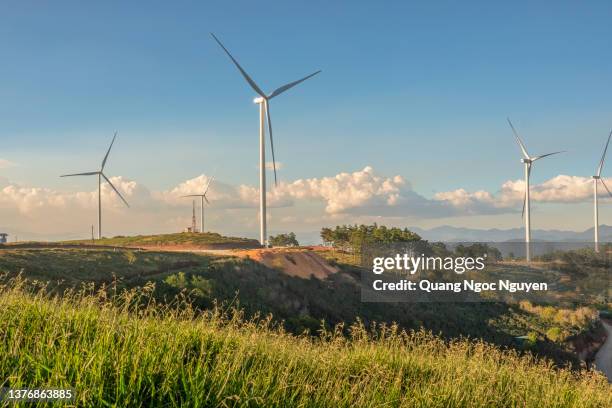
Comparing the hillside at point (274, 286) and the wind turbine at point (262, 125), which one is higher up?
the wind turbine at point (262, 125)

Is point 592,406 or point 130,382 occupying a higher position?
point 130,382

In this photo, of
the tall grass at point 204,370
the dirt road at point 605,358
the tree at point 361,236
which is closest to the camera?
the tall grass at point 204,370

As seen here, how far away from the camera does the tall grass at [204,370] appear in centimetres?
957

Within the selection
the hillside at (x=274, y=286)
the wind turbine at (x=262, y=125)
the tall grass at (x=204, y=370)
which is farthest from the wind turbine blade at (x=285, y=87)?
the tall grass at (x=204, y=370)

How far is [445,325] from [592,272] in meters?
67.5

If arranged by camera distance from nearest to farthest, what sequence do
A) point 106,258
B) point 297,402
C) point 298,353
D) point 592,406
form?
point 297,402, point 298,353, point 592,406, point 106,258

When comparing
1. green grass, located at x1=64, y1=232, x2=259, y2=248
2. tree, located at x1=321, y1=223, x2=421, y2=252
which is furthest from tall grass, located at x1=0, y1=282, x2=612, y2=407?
tree, located at x1=321, y1=223, x2=421, y2=252

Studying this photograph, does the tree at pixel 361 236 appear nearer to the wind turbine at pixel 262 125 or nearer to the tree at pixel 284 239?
the tree at pixel 284 239

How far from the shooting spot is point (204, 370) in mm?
10539

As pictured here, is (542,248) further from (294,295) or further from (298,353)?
(298,353)

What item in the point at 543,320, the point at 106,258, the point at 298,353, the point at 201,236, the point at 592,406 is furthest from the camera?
the point at 201,236

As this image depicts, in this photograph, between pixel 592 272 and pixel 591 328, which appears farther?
pixel 592 272

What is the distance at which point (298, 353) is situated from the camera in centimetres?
1501

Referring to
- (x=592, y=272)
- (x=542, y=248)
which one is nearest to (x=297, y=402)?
(x=542, y=248)
